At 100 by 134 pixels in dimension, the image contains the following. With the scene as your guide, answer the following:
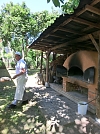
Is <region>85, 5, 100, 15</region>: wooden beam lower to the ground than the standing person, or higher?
higher

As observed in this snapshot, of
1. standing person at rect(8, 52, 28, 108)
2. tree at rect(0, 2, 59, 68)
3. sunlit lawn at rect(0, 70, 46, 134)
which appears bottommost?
sunlit lawn at rect(0, 70, 46, 134)

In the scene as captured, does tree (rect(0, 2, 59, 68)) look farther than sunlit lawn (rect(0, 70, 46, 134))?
Yes

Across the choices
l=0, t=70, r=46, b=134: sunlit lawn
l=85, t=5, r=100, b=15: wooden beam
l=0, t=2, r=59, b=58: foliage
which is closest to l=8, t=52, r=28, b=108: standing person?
l=0, t=70, r=46, b=134: sunlit lawn

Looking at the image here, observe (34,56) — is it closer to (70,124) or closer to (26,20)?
(26,20)

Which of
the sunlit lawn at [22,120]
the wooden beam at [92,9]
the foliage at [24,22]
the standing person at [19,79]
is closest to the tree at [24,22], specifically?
the foliage at [24,22]

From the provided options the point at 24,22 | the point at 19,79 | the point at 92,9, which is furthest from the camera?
the point at 24,22

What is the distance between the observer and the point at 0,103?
15.0ft

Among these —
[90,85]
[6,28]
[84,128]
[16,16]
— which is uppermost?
[16,16]

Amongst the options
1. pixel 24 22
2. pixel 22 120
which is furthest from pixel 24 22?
pixel 22 120

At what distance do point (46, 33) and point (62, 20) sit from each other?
1167 mm

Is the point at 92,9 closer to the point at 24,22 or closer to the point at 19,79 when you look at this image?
the point at 19,79

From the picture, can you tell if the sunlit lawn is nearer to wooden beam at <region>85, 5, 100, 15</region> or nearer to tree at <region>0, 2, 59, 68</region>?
wooden beam at <region>85, 5, 100, 15</region>

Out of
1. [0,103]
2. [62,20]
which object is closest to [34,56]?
[0,103]

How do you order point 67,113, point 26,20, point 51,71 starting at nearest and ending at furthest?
point 67,113 → point 51,71 → point 26,20
